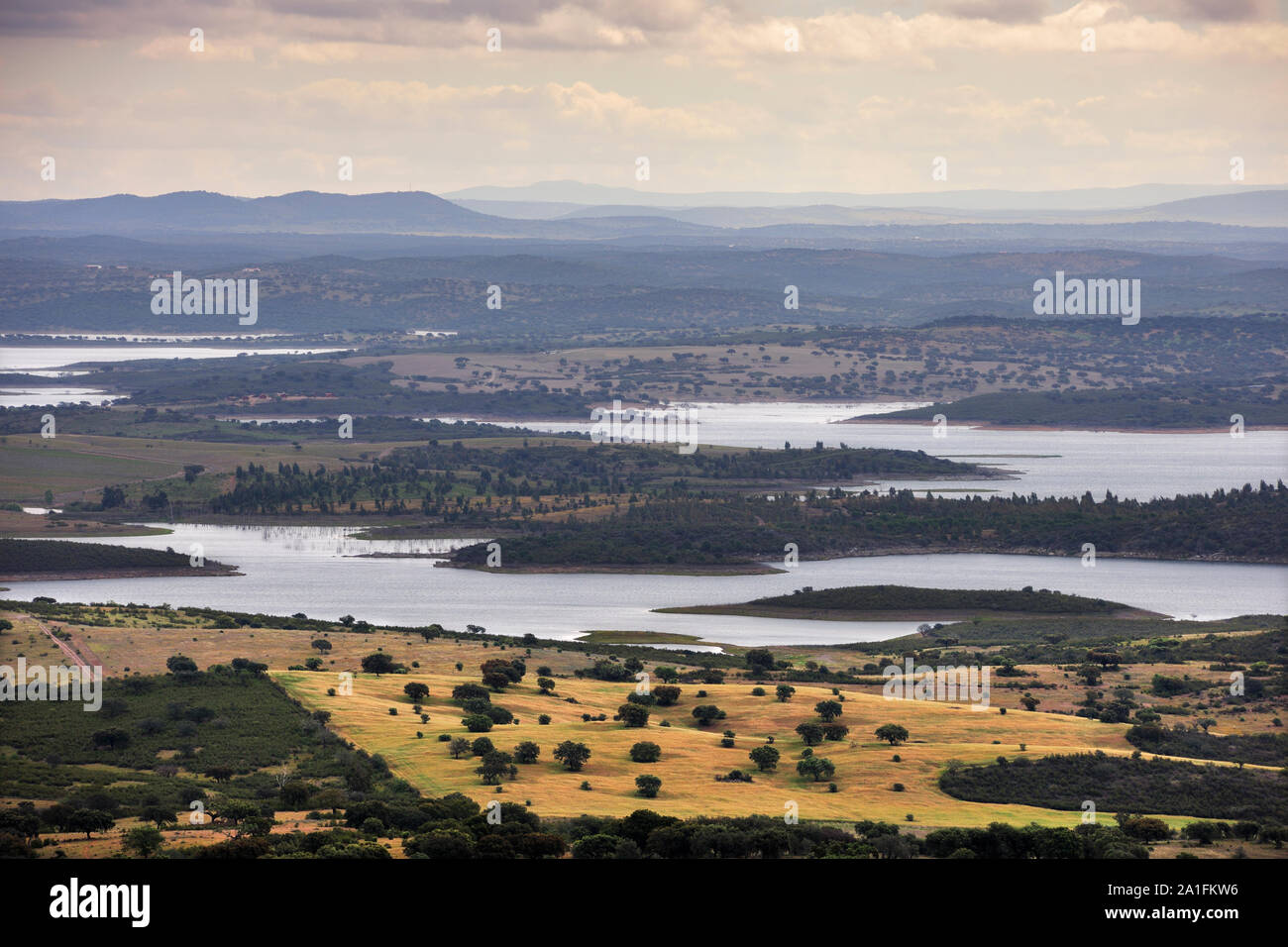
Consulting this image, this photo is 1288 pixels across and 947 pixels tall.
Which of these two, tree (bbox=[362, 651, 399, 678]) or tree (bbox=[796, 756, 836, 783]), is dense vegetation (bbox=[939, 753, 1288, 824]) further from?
tree (bbox=[362, 651, 399, 678])

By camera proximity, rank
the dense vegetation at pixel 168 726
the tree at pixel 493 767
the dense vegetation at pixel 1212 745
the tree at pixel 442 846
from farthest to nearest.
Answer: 1. the dense vegetation at pixel 1212 745
2. the dense vegetation at pixel 168 726
3. the tree at pixel 493 767
4. the tree at pixel 442 846

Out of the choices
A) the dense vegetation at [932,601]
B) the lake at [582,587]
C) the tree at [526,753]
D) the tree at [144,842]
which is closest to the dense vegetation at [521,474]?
the lake at [582,587]

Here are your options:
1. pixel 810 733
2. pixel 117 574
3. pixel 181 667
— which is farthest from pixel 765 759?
pixel 117 574

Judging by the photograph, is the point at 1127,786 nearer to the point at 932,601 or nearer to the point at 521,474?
the point at 932,601

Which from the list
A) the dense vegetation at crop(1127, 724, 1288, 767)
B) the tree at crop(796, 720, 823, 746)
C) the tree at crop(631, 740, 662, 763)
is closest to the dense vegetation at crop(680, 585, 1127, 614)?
→ the dense vegetation at crop(1127, 724, 1288, 767)

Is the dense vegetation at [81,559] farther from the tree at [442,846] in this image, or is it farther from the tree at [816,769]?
the tree at [442,846]
